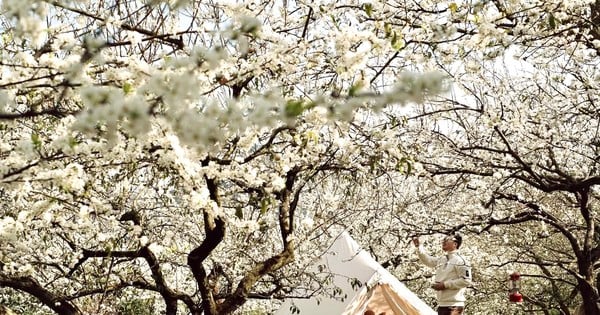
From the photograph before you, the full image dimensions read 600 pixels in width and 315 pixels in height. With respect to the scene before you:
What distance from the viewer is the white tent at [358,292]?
7570 millimetres

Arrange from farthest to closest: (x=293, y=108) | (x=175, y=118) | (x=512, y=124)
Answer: (x=512, y=124), (x=175, y=118), (x=293, y=108)

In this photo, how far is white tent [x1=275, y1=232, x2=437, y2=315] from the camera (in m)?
7.57

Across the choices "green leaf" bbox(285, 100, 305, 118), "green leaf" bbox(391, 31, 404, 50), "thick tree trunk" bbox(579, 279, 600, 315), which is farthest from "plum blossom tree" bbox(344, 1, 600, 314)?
"green leaf" bbox(285, 100, 305, 118)

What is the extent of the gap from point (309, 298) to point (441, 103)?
2.47 m

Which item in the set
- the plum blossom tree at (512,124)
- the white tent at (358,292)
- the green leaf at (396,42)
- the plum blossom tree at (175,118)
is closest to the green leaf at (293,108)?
the plum blossom tree at (175,118)

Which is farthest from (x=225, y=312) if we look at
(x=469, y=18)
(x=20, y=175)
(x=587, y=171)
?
(x=587, y=171)

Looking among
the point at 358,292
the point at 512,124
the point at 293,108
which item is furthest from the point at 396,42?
the point at 358,292

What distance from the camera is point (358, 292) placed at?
753cm

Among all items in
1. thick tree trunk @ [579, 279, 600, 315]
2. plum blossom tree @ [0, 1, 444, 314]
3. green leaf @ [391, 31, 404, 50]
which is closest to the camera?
plum blossom tree @ [0, 1, 444, 314]

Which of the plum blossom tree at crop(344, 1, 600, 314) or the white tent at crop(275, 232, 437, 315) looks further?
the white tent at crop(275, 232, 437, 315)

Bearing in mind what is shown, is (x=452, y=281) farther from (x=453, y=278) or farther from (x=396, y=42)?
(x=396, y=42)

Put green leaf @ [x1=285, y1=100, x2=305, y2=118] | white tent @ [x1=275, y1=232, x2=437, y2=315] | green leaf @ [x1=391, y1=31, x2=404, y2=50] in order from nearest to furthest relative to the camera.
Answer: green leaf @ [x1=285, y1=100, x2=305, y2=118] < green leaf @ [x1=391, y1=31, x2=404, y2=50] < white tent @ [x1=275, y1=232, x2=437, y2=315]

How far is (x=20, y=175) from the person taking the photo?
265 cm

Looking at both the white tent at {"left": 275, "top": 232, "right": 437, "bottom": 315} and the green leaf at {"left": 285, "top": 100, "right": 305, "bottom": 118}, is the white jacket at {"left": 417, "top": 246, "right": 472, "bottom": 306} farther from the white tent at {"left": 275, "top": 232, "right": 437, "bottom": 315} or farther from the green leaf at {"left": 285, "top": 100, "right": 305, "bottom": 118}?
the green leaf at {"left": 285, "top": 100, "right": 305, "bottom": 118}
